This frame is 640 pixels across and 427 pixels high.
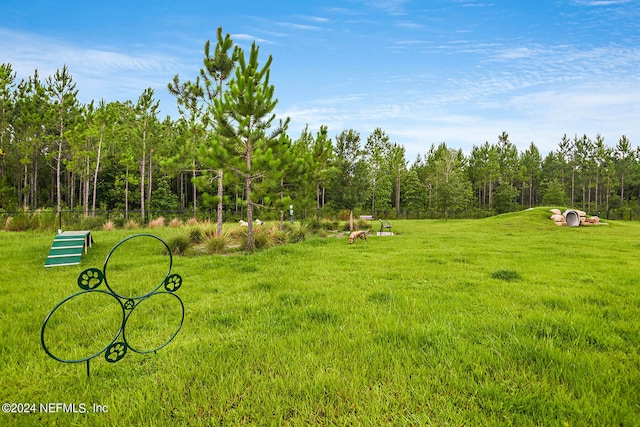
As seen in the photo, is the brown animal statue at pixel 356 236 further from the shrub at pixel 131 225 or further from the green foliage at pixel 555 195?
the green foliage at pixel 555 195

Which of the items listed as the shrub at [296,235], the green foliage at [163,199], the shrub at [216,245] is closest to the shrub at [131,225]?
the shrub at [216,245]

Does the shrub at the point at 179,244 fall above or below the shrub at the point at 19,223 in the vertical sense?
below

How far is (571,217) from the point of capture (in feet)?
61.2

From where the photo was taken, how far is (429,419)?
1.93m

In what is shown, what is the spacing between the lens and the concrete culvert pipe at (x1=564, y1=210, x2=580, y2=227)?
1834cm

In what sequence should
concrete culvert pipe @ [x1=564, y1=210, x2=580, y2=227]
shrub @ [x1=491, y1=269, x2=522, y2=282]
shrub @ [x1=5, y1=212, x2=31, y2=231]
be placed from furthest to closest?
concrete culvert pipe @ [x1=564, y1=210, x2=580, y2=227], shrub @ [x1=5, y1=212, x2=31, y2=231], shrub @ [x1=491, y1=269, x2=522, y2=282]

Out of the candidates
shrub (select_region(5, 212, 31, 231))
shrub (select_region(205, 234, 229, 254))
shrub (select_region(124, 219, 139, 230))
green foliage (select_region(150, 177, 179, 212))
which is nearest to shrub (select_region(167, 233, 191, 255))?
shrub (select_region(205, 234, 229, 254))

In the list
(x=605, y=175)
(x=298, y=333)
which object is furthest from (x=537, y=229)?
(x=605, y=175)

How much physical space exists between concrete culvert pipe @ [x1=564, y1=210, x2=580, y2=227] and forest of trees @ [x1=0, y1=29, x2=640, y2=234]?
13.6 meters

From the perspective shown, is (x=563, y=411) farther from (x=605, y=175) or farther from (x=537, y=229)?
(x=605, y=175)

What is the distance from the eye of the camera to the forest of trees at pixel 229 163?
9.47 m

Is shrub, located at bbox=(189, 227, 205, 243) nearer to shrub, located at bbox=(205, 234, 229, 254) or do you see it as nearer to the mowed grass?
shrub, located at bbox=(205, 234, 229, 254)

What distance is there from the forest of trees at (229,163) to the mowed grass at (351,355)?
5.41 metres

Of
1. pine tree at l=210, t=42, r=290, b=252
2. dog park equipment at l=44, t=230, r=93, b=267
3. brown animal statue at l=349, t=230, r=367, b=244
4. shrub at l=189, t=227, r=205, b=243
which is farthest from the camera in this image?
brown animal statue at l=349, t=230, r=367, b=244
